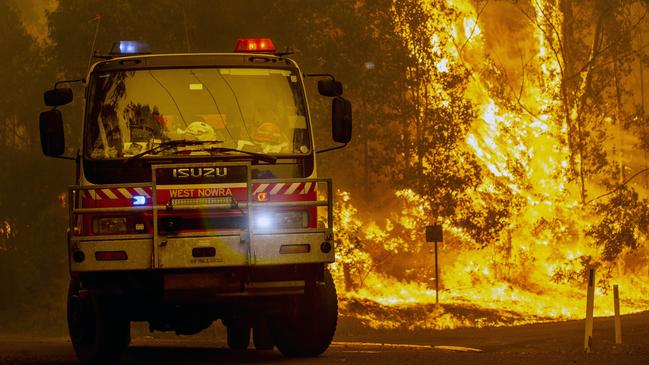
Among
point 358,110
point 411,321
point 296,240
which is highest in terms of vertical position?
point 358,110

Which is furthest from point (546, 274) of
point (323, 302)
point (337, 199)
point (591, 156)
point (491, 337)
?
point (323, 302)

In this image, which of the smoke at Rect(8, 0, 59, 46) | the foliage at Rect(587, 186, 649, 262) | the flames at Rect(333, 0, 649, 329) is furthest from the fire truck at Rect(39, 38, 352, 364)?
the smoke at Rect(8, 0, 59, 46)

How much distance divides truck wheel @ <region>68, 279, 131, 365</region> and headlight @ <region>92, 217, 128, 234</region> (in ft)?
3.17

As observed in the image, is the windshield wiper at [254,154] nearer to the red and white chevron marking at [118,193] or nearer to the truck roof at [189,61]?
the red and white chevron marking at [118,193]

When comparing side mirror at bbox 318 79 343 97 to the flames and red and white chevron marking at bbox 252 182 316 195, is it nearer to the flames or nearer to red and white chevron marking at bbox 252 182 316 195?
red and white chevron marking at bbox 252 182 316 195

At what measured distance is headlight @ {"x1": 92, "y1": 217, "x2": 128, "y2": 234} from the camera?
43.6 feet

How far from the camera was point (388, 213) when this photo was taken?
46.5 m

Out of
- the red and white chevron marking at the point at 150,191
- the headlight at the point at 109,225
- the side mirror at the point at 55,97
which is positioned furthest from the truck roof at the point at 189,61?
the headlight at the point at 109,225

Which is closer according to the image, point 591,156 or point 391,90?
point 391,90

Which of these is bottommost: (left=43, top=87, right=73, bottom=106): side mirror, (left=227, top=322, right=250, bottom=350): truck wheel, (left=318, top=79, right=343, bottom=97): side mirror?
(left=227, top=322, right=250, bottom=350): truck wheel

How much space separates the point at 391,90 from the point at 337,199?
4.14 metres

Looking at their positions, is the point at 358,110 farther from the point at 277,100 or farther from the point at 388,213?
the point at 277,100

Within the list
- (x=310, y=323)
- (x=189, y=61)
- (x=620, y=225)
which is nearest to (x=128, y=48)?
(x=189, y=61)

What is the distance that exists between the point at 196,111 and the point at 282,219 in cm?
156
